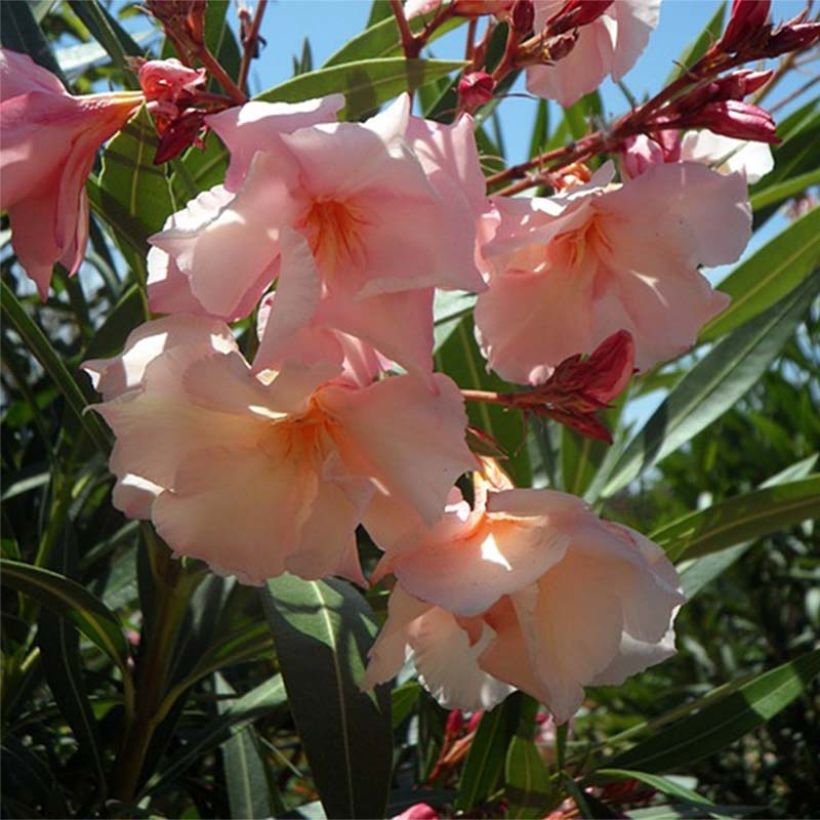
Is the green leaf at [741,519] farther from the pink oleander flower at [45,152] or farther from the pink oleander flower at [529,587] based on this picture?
the pink oleander flower at [45,152]

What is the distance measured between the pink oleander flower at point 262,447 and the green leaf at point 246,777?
469 mm

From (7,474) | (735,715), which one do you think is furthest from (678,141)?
(7,474)

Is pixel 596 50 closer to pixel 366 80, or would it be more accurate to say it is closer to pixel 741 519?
pixel 366 80

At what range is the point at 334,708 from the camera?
773 mm

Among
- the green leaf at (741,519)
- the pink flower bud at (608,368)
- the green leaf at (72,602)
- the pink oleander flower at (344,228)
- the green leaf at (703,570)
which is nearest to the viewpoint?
the pink oleander flower at (344,228)

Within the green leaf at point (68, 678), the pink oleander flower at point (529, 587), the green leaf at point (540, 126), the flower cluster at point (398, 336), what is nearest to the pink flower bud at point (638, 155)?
the flower cluster at point (398, 336)

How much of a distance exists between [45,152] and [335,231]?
0.17 meters

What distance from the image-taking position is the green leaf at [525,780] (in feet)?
3.21

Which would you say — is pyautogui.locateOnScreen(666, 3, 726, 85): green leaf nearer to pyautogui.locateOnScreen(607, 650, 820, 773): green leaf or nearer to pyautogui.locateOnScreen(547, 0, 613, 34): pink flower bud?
pyautogui.locateOnScreen(547, 0, 613, 34): pink flower bud

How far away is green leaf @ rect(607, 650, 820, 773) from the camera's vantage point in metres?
1.03

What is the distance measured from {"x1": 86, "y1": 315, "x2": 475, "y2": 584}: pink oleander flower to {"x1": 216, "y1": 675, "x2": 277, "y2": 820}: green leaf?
1.54ft

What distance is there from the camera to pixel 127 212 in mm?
845

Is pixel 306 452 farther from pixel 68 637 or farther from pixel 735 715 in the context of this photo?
pixel 735 715

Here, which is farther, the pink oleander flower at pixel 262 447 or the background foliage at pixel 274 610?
the background foliage at pixel 274 610
